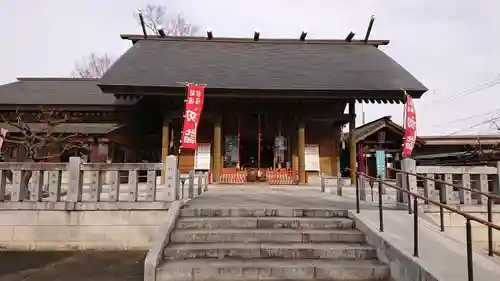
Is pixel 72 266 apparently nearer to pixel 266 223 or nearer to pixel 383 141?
pixel 266 223

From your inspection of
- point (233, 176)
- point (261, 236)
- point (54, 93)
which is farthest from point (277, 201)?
point (54, 93)

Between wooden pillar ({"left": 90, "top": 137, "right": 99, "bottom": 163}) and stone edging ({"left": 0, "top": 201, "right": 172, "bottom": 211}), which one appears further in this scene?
wooden pillar ({"left": 90, "top": 137, "right": 99, "bottom": 163})

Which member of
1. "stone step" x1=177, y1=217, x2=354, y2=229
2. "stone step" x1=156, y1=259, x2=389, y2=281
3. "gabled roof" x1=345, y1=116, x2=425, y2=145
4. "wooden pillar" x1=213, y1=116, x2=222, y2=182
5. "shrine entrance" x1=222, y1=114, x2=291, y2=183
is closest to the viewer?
"stone step" x1=156, y1=259, x2=389, y2=281

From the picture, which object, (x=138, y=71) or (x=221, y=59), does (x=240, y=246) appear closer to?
(x=138, y=71)

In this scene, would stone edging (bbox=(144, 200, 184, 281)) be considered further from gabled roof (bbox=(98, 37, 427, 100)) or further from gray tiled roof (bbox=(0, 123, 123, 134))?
gray tiled roof (bbox=(0, 123, 123, 134))

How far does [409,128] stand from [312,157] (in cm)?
438

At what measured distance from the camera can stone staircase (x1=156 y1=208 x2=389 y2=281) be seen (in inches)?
193

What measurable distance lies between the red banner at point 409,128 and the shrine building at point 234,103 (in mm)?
961

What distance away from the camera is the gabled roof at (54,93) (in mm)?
16719

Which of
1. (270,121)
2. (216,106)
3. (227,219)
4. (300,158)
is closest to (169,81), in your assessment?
(216,106)

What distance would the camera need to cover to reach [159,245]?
5.16 metres

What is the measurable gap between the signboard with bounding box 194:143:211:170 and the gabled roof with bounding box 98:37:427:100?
8.99ft

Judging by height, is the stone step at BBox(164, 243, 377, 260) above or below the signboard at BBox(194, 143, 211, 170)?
below

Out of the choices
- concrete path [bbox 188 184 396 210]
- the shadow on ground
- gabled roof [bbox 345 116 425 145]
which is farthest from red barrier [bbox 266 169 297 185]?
the shadow on ground
